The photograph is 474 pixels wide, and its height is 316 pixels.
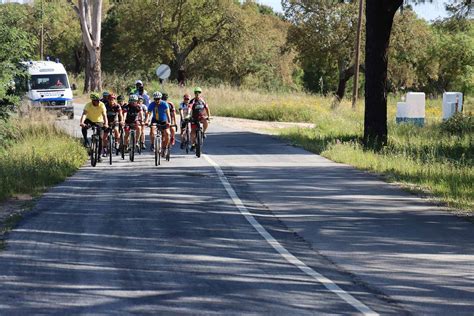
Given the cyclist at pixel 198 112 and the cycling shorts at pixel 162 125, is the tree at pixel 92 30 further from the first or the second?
the cycling shorts at pixel 162 125

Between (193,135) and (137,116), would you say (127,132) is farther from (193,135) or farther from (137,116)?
(193,135)

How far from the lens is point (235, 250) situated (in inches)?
398

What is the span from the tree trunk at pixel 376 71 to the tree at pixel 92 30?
2792 cm

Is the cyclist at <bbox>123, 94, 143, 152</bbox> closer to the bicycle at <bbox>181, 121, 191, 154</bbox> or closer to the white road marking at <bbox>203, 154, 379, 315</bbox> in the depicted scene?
the bicycle at <bbox>181, 121, 191, 154</bbox>

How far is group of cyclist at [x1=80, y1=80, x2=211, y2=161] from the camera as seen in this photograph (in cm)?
2152

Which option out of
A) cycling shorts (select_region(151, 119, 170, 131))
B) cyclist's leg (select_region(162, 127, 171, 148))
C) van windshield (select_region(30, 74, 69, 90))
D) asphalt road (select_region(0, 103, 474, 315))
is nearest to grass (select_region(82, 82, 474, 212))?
asphalt road (select_region(0, 103, 474, 315))

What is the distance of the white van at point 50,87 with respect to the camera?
3806 centimetres

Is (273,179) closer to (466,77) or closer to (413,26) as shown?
(413,26)

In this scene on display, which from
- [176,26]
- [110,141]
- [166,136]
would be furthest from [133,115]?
[176,26]

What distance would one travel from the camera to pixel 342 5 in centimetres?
5728

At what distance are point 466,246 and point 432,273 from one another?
1.81 m

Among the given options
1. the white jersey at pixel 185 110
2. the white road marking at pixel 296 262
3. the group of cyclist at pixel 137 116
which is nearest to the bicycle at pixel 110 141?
the group of cyclist at pixel 137 116

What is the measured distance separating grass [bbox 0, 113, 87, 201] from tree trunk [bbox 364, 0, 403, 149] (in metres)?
8.75

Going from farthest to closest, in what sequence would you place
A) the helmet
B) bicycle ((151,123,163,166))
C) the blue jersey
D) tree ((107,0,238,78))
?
tree ((107,0,238,78))
the blue jersey
bicycle ((151,123,163,166))
the helmet
